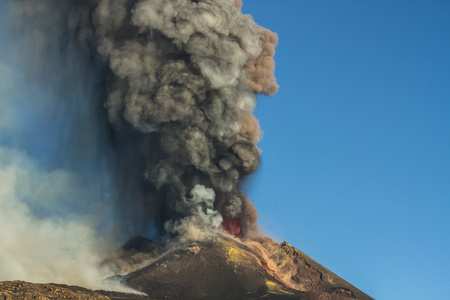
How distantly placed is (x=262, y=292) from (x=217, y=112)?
54.1ft

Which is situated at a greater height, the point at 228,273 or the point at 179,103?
the point at 179,103

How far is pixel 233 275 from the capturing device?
7175 cm

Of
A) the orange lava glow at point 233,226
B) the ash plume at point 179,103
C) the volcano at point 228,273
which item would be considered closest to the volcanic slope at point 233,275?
the volcano at point 228,273

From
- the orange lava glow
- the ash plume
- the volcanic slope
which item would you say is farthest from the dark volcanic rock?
the orange lava glow

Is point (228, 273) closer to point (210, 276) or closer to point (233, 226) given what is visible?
point (210, 276)

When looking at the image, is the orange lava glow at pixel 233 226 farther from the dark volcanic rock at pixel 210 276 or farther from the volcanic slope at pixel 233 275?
the dark volcanic rock at pixel 210 276

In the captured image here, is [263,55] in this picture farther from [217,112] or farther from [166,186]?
[166,186]

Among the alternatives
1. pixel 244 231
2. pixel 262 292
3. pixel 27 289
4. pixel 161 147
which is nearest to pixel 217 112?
pixel 161 147

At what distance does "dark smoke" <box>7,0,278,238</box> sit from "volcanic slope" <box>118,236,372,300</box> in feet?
7.58

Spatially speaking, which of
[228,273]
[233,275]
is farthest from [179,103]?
[233,275]

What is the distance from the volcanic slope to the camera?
69062mm

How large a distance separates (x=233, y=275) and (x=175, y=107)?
15.1 metres

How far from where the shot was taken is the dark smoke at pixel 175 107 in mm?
75938

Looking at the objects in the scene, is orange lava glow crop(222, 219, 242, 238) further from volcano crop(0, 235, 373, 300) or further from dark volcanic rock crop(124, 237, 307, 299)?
dark volcanic rock crop(124, 237, 307, 299)
